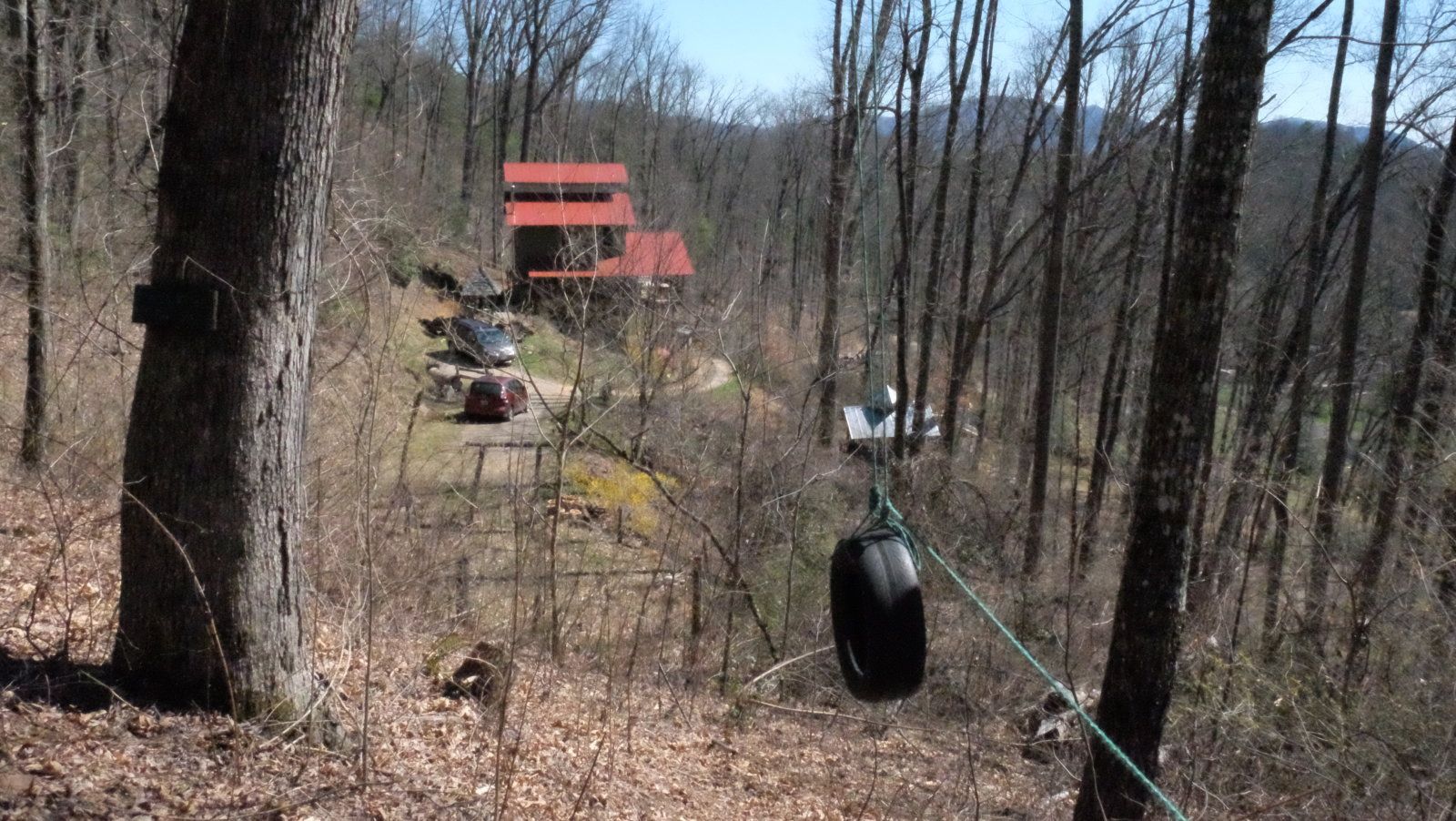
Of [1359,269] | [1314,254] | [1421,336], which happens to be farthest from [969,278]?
[1421,336]

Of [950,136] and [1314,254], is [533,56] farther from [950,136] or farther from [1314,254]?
[1314,254]

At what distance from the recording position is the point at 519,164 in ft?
74.2

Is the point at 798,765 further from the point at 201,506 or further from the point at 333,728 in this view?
the point at 201,506

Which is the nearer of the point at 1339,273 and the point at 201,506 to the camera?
the point at 201,506

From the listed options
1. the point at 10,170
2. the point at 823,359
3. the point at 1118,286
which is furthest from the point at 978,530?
the point at 1118,286

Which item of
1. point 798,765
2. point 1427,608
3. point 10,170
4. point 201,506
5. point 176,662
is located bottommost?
point 798,765

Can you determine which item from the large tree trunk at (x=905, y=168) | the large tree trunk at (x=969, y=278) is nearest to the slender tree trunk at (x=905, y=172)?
the large tree trunk at (x=905, y=168)

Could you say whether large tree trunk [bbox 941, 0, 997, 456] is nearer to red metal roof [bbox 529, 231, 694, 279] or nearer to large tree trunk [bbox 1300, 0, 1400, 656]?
large tree trunk [bbox 1300, 0, 1400, 656]

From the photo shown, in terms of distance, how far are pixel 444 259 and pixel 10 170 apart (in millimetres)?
17245

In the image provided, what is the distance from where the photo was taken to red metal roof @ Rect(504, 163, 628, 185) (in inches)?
507

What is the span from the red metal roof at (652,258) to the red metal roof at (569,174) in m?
1.03

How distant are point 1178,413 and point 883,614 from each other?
2953 mm

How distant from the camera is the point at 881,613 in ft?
14.2

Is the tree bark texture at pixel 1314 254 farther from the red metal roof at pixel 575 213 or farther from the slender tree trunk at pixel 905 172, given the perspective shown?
the red metal roof at pixel 575 213
